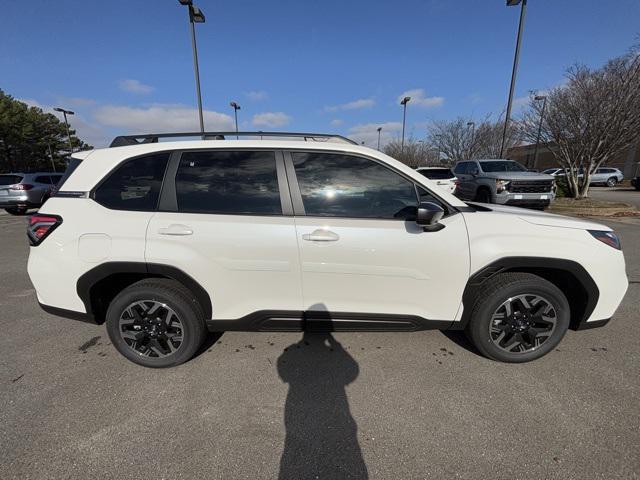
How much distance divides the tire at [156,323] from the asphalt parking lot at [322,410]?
0.51 ft

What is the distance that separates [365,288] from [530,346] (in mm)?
1549

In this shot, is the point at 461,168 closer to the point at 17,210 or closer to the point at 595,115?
the point at 595,115

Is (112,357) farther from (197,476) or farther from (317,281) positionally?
(317,281)

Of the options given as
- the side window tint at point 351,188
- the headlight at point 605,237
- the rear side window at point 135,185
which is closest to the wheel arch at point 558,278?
the headlight at point 605,237

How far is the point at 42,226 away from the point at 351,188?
8.06 feet

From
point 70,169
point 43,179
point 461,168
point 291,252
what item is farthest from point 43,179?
point 461,168

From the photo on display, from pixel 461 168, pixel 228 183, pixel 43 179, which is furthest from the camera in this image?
pixel 43 179

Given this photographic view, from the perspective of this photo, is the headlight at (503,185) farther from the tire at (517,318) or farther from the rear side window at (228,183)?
the rear side window at (228,183)

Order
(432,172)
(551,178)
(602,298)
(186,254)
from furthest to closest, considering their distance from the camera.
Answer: (432,172), (551,178), (602,298), (186,254)

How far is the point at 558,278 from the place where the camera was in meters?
2.59

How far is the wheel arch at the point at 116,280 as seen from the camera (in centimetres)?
233

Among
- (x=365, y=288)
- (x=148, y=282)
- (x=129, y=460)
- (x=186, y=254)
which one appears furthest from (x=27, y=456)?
(x=365, y=288)

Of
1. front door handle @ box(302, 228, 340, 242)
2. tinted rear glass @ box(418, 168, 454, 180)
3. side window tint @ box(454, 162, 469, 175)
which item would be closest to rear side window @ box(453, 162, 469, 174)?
side window tint @ box(454, 162, 469, 175)

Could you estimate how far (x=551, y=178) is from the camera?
9398mm
